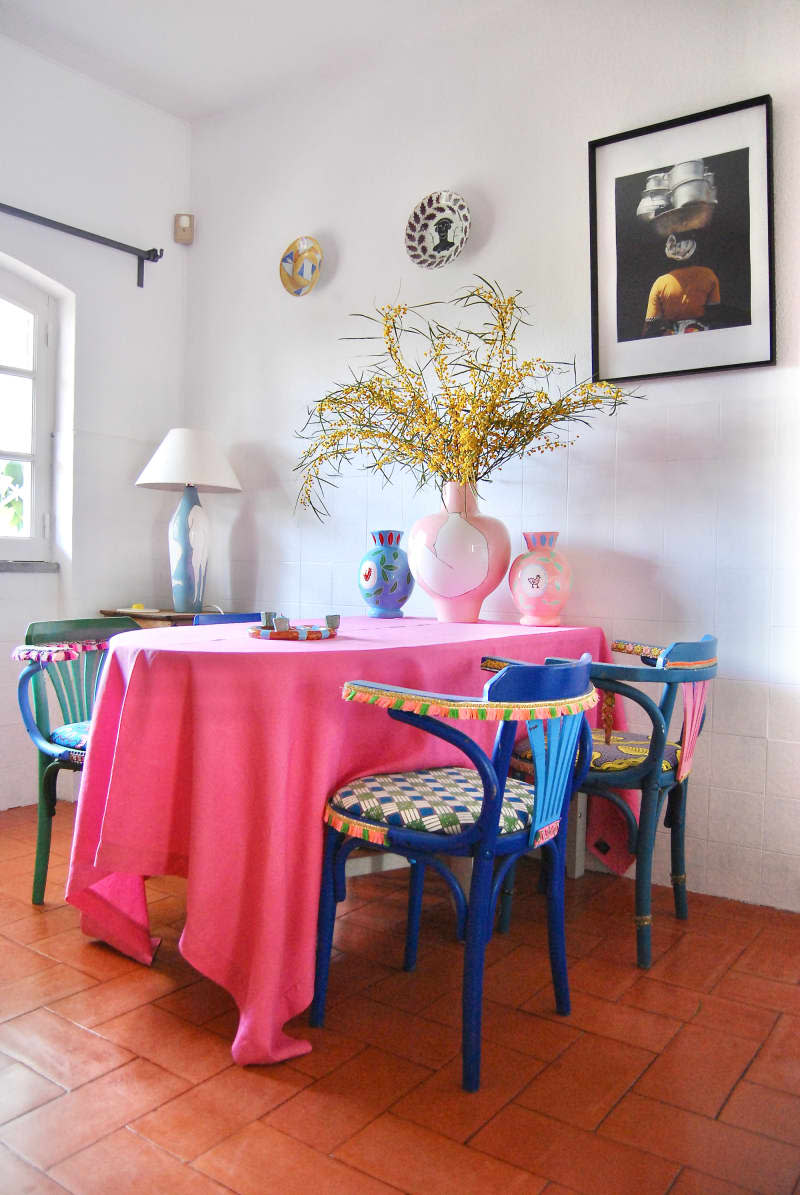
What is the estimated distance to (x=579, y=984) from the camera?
2.16m

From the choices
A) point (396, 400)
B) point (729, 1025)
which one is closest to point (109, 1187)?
point (729, 1025)

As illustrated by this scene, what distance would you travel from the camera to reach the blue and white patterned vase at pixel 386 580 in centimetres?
303

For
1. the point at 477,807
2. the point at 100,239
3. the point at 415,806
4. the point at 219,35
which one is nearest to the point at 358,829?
the point at 415,806

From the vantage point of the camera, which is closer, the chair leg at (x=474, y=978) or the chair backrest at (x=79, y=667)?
the chair leg at (x=474, y=978)

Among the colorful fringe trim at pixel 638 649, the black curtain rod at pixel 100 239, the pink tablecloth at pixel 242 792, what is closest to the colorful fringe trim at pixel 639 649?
the colorful fringe trim at pixel 638 649

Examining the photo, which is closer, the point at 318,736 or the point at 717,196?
the point at 318,736

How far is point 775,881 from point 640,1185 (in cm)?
147

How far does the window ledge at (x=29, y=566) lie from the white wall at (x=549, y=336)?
692 millimetres

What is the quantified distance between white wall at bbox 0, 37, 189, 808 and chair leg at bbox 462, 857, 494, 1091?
2544 millimetres

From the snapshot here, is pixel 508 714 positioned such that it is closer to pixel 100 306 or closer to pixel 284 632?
pixel 284 632

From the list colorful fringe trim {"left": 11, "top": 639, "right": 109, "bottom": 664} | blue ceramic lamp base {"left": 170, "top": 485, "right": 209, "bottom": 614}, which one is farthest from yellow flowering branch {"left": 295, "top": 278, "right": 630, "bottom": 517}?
colorful fringe trim {"left": 11, "top": 639, "right": 109, "bottom": 664}

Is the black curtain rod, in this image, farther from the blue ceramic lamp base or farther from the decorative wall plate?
the blue ceramic lamp base

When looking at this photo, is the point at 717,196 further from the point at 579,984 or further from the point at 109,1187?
the point at 109,1187

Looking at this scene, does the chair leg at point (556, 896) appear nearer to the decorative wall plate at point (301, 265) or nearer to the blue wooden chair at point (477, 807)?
the blue wooden chair at point (477, 807)
